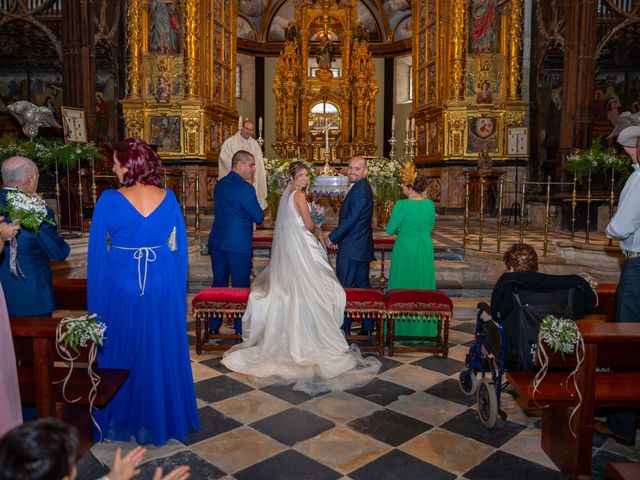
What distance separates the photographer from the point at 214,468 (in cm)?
352

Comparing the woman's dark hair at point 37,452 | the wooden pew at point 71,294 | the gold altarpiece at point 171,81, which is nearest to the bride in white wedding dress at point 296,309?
the wooden pew at point 71,294

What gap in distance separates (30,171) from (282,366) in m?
2.62

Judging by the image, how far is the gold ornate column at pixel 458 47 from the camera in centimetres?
1627

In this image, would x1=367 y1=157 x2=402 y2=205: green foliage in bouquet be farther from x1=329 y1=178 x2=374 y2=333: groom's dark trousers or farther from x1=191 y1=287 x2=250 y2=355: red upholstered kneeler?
x1=191 y1=287 x2=250 y2=355: red upholstered kneeler

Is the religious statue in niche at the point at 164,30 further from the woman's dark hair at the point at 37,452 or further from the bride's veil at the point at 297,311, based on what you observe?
the woman's dark hair at the point at 37,452

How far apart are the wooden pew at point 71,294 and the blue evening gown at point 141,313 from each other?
1399 mm

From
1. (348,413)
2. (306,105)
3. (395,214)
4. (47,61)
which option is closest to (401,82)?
(306,105)

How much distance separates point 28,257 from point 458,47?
14725mm

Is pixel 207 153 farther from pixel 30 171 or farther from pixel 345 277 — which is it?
pixel 30 171

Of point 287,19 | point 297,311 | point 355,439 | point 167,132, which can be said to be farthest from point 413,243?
point 287,19

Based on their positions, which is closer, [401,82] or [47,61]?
[47,61]

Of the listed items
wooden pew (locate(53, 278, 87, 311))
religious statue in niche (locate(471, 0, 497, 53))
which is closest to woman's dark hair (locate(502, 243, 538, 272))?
wooden pew (locate(53, 278, 87, 311))

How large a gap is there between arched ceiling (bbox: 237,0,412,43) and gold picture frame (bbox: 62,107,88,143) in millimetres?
15654

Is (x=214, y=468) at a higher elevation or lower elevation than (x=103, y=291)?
lower
